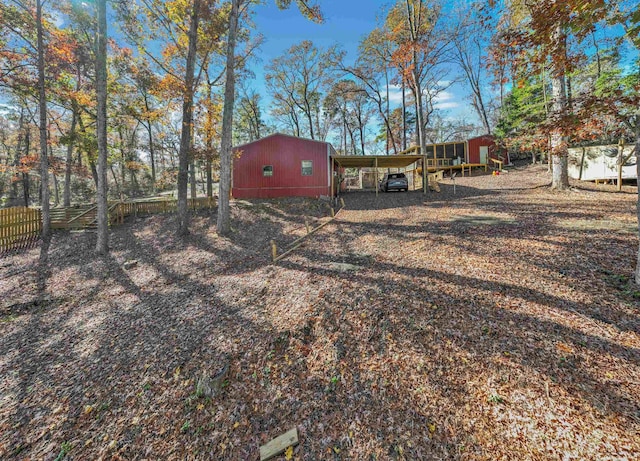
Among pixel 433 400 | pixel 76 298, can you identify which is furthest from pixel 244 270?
pixel 433 400

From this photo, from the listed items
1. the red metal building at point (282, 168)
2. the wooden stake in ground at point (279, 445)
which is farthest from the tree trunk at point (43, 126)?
the wooden stake in ground at point (279, 445)

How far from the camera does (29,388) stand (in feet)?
9.88

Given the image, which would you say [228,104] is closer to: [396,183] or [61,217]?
[61,217]

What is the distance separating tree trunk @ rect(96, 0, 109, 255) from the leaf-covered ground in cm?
313

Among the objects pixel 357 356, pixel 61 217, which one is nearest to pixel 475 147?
pixel 357 356

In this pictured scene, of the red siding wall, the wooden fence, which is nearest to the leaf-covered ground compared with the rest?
the wooden fence

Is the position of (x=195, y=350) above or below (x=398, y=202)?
below

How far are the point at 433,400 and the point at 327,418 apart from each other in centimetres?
100

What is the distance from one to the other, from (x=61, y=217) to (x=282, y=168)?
11219 millimetres

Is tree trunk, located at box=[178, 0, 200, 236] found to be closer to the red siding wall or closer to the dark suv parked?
the dark suv parked

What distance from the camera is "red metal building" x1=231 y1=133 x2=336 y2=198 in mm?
15672

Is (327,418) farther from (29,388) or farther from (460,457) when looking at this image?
(29,388)

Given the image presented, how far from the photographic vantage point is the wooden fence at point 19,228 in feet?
30.9

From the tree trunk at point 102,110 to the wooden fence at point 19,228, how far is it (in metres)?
3.77
